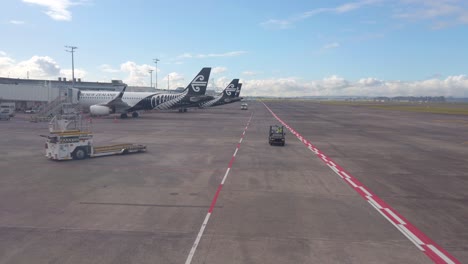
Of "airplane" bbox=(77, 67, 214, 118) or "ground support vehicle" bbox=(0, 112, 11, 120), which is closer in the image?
"ground support vehicle" bbox=(0, 112, 11, 120)

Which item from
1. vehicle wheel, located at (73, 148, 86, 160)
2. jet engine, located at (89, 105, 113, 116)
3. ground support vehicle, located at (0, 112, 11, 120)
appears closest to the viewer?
vehicle wheel, located at (73, 148, 86, 160)

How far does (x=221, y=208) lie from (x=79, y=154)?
43.3ft

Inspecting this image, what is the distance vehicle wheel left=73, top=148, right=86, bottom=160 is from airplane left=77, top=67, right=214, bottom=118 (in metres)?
33.8

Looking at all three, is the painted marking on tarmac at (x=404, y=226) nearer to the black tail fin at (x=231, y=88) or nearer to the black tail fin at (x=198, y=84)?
the black tail fin at (x=198, y=84)

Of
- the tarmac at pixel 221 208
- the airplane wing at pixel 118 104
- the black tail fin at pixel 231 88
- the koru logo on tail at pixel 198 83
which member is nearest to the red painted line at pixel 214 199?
the tarmac at pixel 221 208

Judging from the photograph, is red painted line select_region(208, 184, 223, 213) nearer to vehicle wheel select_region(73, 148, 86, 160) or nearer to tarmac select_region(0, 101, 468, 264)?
tarmac select_region(0, 101, 468, 264)

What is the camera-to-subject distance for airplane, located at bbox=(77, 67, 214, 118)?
56.8 meters

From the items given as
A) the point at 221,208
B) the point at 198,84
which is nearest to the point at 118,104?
the point at 198,84

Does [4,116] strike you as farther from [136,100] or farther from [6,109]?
[136,100]

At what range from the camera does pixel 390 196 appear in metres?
15.1

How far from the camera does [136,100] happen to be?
195 ft

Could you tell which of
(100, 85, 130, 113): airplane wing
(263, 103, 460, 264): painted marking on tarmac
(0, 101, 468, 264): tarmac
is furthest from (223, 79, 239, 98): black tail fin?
(263, 103, 460, 264): painted marking on tarmac

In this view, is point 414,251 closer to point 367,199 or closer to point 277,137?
point 367,199

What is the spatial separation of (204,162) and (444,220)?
526 inches
